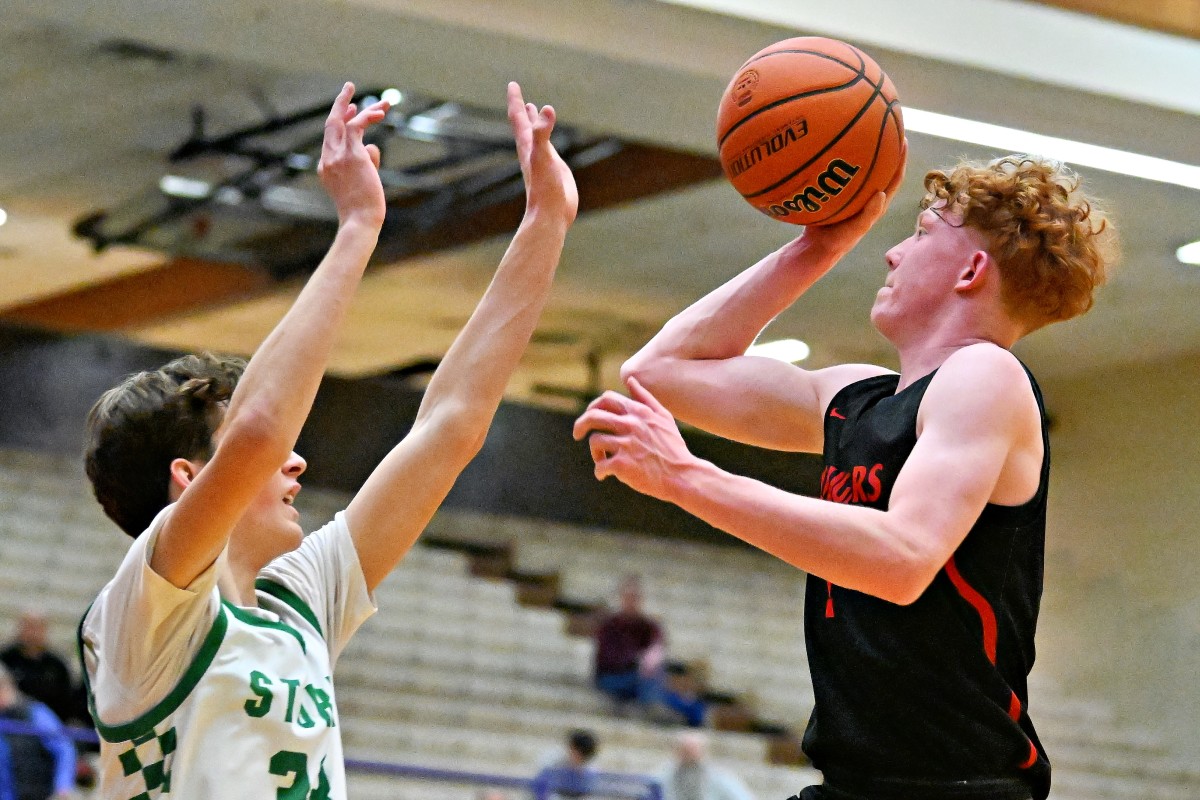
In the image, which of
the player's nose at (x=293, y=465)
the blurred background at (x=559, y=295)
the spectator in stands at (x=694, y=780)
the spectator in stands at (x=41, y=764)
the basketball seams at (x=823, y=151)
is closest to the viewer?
the player's nose at (x=293, y=465)

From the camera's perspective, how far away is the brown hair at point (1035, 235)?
2.17 metres

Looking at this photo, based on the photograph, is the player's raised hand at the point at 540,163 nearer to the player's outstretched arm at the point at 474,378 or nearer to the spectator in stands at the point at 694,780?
the player's outstretched arm at the point at 474,378

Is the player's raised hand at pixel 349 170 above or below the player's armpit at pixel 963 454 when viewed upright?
above

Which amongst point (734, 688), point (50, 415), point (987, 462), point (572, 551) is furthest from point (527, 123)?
point (572, 551)

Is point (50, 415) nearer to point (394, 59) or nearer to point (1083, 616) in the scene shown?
point (394, 59)

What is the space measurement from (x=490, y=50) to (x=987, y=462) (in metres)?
4.60

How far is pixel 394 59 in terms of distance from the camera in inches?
249

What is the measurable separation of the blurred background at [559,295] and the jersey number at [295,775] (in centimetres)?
420

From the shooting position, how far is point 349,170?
2.17 m

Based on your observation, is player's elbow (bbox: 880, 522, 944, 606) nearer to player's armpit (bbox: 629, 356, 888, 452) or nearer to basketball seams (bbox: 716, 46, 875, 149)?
player's armpit (bbox: 629, 356, 888, 452)

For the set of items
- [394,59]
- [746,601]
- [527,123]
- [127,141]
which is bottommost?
[746,601]

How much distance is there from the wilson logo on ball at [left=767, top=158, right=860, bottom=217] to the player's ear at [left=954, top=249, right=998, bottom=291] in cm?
40

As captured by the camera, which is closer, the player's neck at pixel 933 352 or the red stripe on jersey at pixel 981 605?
the red stripe on jersey at pixel 981 605

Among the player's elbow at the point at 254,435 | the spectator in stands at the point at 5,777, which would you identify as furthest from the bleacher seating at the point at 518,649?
the player's elbow at the point at 254,435
